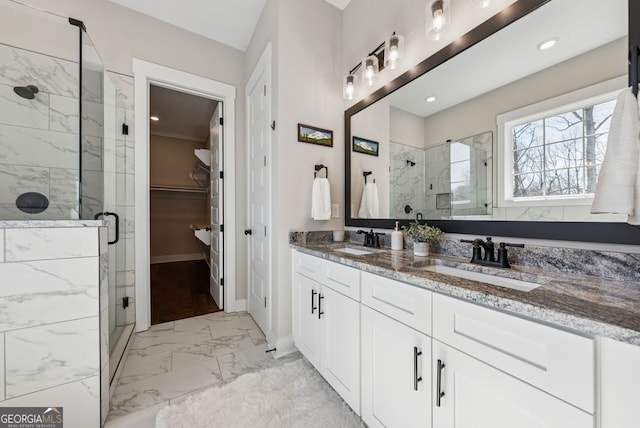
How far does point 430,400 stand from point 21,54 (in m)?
3.47

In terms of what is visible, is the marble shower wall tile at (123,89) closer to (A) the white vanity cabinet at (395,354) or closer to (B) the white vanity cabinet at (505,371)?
(A) the white vanity cabinet at (395,354)

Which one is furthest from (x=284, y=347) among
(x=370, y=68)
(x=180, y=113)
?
(x=180, y=113)

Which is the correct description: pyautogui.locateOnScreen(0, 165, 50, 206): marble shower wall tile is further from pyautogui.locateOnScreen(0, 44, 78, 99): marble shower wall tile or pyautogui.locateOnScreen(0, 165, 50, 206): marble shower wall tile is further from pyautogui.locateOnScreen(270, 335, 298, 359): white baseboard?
pyautogui.locateOnScreen(270, 335, 298, 359): white baseboard

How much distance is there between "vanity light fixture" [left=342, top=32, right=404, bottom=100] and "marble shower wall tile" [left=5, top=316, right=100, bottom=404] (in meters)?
2.37

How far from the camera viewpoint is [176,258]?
5.39 meters

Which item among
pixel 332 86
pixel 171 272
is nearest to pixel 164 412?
pixel 332 86

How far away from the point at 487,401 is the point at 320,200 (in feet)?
5.07

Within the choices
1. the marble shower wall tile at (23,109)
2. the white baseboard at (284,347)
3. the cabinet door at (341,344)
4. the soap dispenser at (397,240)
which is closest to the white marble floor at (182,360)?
the white baseboard at (284,347)

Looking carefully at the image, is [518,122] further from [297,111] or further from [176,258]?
[176,258]

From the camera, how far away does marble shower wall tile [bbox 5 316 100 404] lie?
1.12 metres

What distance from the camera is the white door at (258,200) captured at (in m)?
2.16

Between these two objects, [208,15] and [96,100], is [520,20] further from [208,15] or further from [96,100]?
[96,100]

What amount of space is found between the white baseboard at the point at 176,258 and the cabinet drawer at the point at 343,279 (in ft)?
16.5

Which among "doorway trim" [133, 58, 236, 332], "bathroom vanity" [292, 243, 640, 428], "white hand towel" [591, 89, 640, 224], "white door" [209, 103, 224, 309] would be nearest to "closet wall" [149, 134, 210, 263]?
A: "white door" [209, 103, 224, 309]
